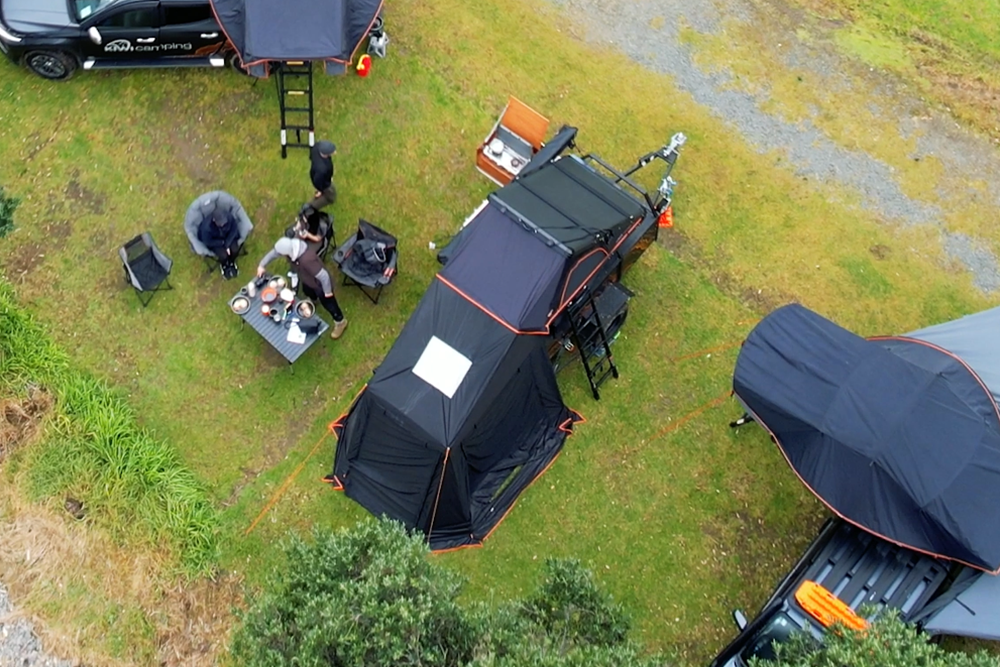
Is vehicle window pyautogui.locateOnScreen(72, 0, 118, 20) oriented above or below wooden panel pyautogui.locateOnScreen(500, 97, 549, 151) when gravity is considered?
below

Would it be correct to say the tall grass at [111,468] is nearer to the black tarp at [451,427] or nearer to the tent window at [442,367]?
the black tarp at [451,427]

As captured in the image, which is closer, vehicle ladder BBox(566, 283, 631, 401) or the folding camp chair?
vehicle ladder BBox(566, 283, 631, 401)

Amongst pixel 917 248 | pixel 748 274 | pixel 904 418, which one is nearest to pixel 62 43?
pixel 748 274

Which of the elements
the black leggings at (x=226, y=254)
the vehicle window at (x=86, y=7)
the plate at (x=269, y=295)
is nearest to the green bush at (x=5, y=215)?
the black leggings at (x=226, y=254)

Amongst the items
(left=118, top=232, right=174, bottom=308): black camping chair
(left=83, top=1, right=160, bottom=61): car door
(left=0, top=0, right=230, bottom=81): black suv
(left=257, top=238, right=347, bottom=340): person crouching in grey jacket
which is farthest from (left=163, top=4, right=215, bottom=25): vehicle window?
(left=257, top=238, right=347, bottom=340): person crouching in grey jacket

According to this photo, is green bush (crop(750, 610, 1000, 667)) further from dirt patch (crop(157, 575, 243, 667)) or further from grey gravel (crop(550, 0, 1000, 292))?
grey gravel (crop(550, 0, 1000, 292))

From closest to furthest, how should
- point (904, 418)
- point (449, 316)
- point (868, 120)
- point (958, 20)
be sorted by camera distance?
1. point (904, 418)
2. point (449, 316)
3. point (868, 120)
4. point (958, 20)

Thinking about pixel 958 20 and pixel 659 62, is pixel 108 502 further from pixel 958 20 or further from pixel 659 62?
pixel 958 20

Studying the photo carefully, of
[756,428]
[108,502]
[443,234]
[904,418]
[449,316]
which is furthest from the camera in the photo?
[443,234]
